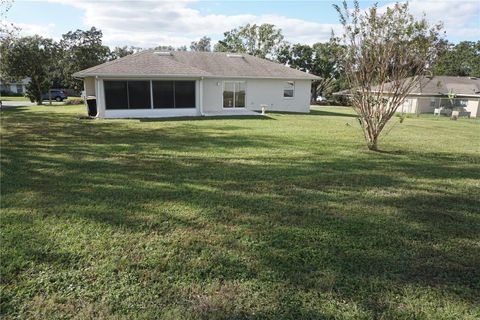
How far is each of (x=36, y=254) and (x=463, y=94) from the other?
46.2 m

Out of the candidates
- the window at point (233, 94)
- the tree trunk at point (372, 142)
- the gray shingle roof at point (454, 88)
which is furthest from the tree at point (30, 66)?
the tree trunk at point (372, 142)

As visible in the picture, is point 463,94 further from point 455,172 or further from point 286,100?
point 455,172

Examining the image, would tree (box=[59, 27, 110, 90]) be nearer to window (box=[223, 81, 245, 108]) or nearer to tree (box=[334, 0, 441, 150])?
window (box=[223, 81, 245, 108])

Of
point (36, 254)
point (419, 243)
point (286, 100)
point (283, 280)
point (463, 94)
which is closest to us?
point (283, 280)

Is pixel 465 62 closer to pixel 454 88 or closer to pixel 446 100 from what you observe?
pixel 454 88

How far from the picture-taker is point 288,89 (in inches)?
1020

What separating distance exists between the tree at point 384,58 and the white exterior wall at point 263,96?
45.6ft

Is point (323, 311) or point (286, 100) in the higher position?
point (286, 100)

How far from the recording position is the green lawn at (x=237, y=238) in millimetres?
3053

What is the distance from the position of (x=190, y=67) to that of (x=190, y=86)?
1267mm

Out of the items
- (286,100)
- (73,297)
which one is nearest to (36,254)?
(73,297)

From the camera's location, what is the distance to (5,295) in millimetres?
3104

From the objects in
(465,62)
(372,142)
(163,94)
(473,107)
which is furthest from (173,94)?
(465,62)

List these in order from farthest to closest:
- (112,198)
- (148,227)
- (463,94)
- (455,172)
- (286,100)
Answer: (463,94) → (286,100) → (455,172) → (112,198) → (148,227)
